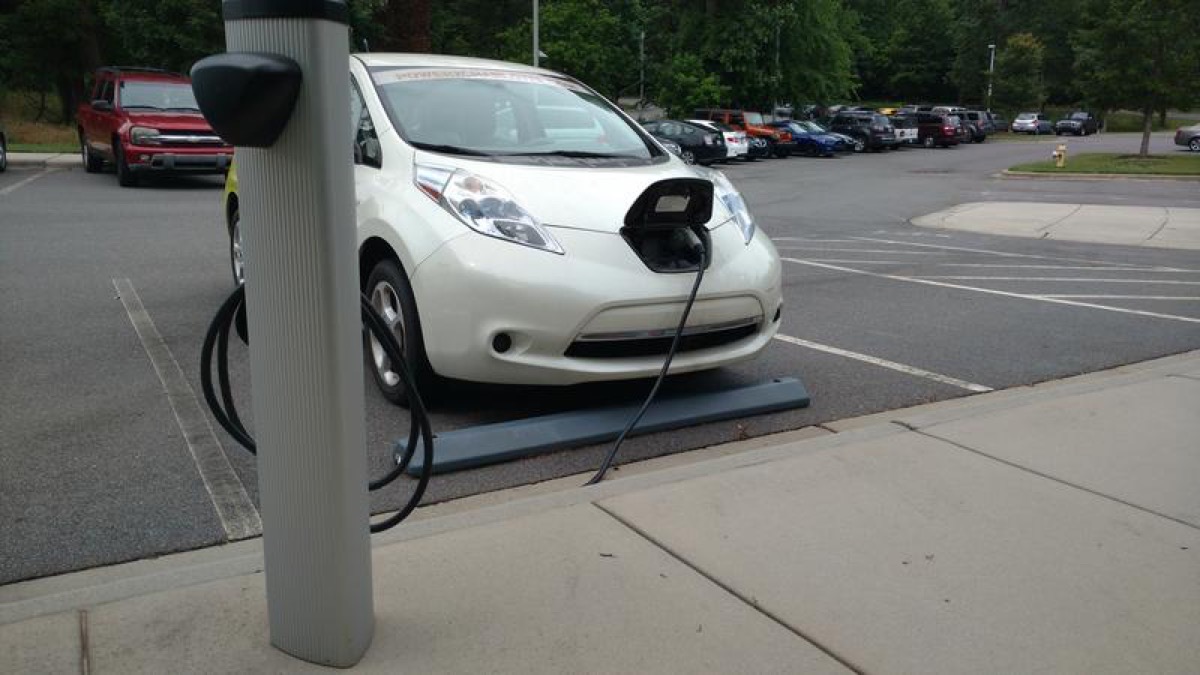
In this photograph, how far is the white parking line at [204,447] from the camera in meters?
3.59

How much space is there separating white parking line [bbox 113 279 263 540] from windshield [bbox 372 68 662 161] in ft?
5.46

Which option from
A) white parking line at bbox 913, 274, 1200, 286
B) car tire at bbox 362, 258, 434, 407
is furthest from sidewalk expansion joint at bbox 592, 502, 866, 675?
white parking line at bbox 913, 274, 1200, 286

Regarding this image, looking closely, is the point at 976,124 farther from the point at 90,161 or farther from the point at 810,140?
the point at 90,161

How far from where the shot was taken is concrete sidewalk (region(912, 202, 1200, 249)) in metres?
14.5

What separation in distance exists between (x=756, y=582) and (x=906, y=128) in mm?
46099

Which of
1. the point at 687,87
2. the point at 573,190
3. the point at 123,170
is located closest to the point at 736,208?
the point at 573,190

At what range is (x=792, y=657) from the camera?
2746 mm

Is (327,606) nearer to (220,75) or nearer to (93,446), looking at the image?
(220,75)

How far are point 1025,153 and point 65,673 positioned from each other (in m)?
45.0

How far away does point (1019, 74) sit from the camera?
66688 mm

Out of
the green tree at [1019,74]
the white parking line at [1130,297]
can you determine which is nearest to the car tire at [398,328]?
the white parking line at [1130,297]

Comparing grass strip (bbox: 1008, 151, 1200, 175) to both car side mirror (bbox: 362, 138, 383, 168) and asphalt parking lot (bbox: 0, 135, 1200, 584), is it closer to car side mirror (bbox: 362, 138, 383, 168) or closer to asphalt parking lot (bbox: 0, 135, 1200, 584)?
asphalt parking lot (bbox: 0, 135, 1200, 584)

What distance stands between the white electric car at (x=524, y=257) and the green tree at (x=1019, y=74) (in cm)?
6786

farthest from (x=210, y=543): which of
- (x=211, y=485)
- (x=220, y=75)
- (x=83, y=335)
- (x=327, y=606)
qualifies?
(x=83, y=335)
